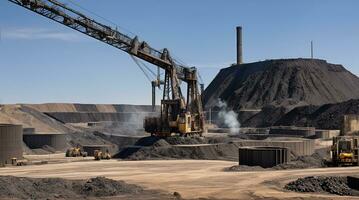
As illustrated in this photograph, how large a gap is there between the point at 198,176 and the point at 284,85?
9749 centimetres

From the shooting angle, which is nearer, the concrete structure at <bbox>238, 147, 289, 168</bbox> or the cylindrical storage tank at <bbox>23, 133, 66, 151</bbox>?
the concrete structure at <bbox>238, 147, 289, 168</bbox>

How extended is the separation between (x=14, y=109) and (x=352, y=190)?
82.9 meters

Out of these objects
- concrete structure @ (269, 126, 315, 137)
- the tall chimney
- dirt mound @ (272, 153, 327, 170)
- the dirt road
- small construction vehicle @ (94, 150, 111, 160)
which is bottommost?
the dirt road

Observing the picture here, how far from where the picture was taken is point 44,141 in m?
74.8

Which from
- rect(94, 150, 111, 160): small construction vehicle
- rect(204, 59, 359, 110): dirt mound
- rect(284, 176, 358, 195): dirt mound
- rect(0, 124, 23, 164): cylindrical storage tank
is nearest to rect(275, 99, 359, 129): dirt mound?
rect(204, 59, 359, 110): dirt mound

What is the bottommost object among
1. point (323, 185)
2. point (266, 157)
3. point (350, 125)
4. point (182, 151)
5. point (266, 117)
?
point (323, 185)

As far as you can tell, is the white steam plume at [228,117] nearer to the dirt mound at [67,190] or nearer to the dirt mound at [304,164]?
the dirt mound at [304,164]

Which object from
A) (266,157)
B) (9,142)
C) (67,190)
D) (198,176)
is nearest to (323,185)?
(198,176)

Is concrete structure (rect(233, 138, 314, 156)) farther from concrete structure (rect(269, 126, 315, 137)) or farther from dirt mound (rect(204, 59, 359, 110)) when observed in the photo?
dirt mound (rect(204, 59, 359, 110))

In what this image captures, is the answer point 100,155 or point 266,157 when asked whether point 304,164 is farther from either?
point 100,155

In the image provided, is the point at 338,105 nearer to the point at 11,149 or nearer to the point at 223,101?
the point at 223,101

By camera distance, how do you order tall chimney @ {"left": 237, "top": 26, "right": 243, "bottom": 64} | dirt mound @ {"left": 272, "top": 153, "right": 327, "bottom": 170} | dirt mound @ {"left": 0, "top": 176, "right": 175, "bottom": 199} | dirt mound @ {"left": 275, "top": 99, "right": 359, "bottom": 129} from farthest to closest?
tall chimney @ {"left": 237, "top": 26, "right": 243, "bottom": 64}, dirt mound @ {"left": 275, "top": 99, "right": 359, "bottom": 129}, dirt mound @ {"left": 272, "top": 153, "right": 327, "bottom": 170}, dirt mound @ {"left": 0, "top": 176, "right": 175, "bottom": 199}

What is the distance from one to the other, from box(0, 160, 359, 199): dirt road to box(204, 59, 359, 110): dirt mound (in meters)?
76.5

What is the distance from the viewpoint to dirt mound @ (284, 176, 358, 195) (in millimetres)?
28500
